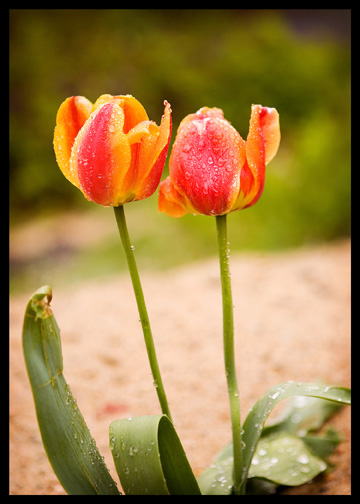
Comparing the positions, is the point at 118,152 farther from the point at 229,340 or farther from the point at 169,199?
the point at 229,340

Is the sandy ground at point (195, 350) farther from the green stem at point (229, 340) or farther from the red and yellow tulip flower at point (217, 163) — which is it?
the red and yellow tulip flower at point (217, 163)

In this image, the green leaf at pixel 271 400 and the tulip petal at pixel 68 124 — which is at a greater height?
the tulip petal at pixel 68 124

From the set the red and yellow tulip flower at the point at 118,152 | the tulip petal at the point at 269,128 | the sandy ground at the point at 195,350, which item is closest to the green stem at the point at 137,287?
the red and yellow tulip flower at the point at 118,152

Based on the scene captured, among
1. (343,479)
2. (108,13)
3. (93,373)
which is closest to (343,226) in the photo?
(93,373)

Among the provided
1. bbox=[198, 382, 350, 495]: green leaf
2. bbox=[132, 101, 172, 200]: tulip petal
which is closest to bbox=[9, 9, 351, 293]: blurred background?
bbox=[198, 382, 350, 495]: green leaf

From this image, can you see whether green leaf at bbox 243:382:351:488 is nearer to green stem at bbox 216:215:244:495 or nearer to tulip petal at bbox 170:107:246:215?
green stem at bbox 216:215:244:495

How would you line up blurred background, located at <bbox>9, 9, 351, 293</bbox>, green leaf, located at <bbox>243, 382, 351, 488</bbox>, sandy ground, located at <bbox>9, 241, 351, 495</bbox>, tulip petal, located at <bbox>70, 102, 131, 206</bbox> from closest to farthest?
tulip petal, located at <bbox>70, 102, 131, 206</bbox>, green leaf, located at <bbox>243, 382, 351, 488</bbox>, sandy ground, located at <bbox>9, 241, 351, 495</bbox>, blurred background, located at <bbox>9, 9, 351, 293</bbox>
